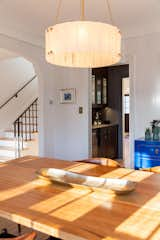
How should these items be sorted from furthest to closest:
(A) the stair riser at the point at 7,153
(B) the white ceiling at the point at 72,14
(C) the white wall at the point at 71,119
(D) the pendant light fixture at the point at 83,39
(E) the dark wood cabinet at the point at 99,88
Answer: (E) the dark wood cabinet at the point at 99,88 < (A) the stair riser at the point at 7,153 < (C) the white wall at the point at 71,119 < (B) the white ceiling at the point at 72,14 < (D) the pendant light fixture at the point at 83,39

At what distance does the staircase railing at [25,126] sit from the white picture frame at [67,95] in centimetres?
163

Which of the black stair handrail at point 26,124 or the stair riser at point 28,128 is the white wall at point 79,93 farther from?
the stair riser at point 28,128

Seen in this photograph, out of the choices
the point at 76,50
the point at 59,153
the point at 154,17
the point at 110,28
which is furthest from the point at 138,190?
the point at 59,153

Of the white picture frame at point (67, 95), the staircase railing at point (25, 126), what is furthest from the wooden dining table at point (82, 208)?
the staircase railing at point (25, 126)

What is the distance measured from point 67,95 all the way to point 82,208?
3.54m

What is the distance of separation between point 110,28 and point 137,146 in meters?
2.25

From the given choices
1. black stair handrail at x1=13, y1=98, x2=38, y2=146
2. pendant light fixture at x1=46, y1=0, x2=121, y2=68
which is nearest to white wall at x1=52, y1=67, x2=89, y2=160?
black stair handrail at x1=13, y1=98, x2=38, y2=146

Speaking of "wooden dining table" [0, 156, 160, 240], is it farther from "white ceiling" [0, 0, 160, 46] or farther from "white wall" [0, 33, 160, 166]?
"white wall" [0, 33, 160, 166]

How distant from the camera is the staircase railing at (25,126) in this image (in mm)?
5820

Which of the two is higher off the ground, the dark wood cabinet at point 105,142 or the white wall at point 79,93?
the white wall at point 79,93

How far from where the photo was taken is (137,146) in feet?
11.9

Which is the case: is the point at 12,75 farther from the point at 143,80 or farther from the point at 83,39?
the point at 83,39

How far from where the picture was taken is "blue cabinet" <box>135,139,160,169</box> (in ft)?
11.4

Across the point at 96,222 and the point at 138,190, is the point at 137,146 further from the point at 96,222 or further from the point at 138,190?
the point at 96,222
